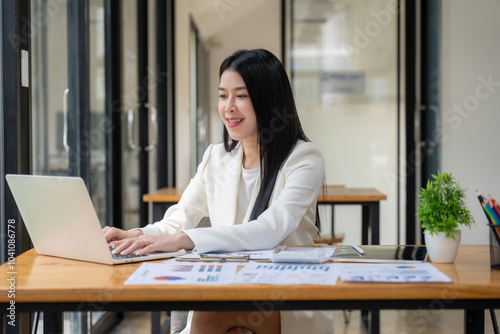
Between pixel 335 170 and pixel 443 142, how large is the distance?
1150 millimetres

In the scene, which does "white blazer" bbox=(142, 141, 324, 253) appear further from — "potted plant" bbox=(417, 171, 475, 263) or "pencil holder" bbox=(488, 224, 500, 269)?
"pencil holder" bbox=(488, 224, 500, 269)

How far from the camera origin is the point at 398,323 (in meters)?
3.44

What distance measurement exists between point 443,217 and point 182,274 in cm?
59

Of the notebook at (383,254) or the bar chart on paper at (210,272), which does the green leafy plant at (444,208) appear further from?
the bar chart on paper at (210,272)

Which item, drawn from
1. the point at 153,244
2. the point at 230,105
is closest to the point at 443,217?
the point at 153,244

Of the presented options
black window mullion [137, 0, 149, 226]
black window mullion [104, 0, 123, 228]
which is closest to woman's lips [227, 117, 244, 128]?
black window mullion [104, 0, 123, 228]

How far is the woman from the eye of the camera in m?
1.69

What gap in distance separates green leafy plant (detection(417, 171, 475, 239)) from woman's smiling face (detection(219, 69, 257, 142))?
0.66 m

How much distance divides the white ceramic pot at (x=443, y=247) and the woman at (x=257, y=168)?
38 cm

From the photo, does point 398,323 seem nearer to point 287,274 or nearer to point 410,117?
point 410,117

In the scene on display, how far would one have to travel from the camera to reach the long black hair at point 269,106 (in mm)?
1842

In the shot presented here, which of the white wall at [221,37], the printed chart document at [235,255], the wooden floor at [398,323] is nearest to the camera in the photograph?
the printed chart document at [235,255]

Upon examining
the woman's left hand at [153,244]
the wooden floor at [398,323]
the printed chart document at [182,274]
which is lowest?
the wooden floor at [398,323]

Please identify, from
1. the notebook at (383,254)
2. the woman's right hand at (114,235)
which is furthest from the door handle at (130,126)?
the notebook at (383,254)
